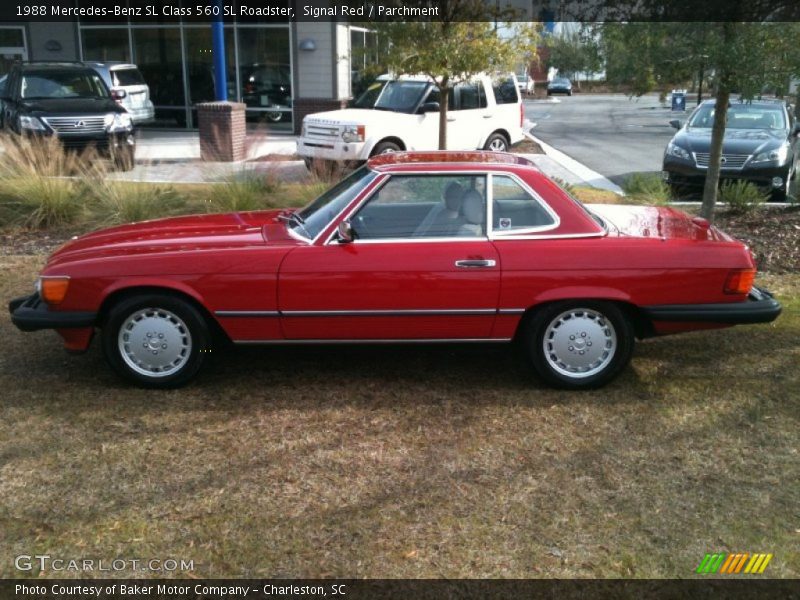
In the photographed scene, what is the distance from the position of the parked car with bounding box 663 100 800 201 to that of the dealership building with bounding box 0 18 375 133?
9.88 meters

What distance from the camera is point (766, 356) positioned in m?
5.62

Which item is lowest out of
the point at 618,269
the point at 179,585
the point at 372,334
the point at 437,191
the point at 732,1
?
the point at 179,585

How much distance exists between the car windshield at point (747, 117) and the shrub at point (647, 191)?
2.64 meters

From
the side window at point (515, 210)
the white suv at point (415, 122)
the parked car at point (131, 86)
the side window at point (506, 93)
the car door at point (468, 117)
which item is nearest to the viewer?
the side window at point (515, 210)

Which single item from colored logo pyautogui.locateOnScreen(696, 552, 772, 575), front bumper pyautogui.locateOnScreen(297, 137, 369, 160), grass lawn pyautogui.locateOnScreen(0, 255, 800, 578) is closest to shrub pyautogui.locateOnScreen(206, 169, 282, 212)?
front bumper pyautogui.locateOnScreen(297, 137, 369, 160)

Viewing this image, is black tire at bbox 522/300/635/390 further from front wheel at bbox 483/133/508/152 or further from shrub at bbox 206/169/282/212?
front wheel at bbox 483/133/508/152

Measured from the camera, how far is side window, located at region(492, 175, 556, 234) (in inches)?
193

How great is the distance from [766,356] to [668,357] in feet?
2.24

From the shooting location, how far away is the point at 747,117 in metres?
13.3

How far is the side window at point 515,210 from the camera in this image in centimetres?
491

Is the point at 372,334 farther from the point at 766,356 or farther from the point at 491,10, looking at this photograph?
the point at 491,10

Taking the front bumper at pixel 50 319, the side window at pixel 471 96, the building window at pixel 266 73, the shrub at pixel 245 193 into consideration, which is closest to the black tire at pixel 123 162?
the shrub at pixel 245 193

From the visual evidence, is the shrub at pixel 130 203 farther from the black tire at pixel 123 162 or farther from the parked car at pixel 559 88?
the parked car at pixel 559 88

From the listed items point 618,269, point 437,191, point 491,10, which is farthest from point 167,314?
point 491,10
